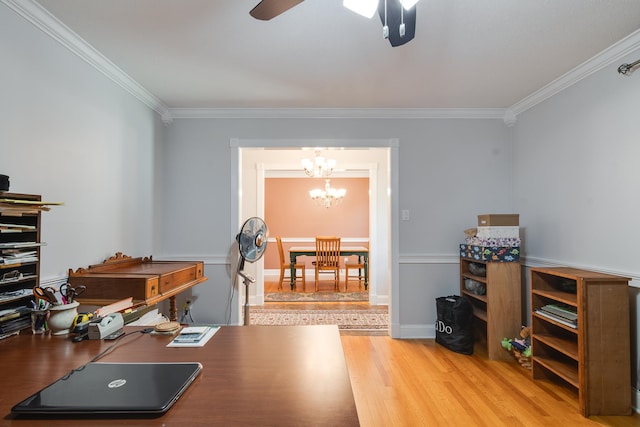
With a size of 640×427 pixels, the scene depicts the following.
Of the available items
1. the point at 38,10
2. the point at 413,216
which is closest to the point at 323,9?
the point at 38,10

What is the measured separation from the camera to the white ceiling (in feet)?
5.81

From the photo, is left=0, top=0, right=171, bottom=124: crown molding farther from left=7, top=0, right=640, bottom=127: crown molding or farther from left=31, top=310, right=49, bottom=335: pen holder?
left=31, top=310, right=49, bottom=335: pen holder

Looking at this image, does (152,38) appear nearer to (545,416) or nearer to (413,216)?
(413,216)

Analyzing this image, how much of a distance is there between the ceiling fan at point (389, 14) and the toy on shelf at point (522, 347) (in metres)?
2.46

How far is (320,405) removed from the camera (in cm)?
80

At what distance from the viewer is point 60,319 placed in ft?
4.51

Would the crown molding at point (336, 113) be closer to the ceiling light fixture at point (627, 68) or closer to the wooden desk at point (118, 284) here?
the ceiling light fixture at point (627, 68)

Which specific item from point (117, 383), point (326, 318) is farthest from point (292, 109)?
point (117, 383)

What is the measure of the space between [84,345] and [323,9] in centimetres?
187

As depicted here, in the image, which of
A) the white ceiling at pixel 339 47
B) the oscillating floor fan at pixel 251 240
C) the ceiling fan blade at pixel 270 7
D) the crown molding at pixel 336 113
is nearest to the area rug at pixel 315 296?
the oscillating floor fan at pixel 251 240

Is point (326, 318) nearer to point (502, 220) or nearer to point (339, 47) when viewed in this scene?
point (502, 220)

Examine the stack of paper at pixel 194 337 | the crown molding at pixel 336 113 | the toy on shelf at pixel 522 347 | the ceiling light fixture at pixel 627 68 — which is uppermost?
the crown molding at pixel 336 113

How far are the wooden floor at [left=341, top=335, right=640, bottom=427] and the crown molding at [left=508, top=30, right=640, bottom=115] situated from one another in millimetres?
2229

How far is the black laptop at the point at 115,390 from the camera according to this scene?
753 millimetres
